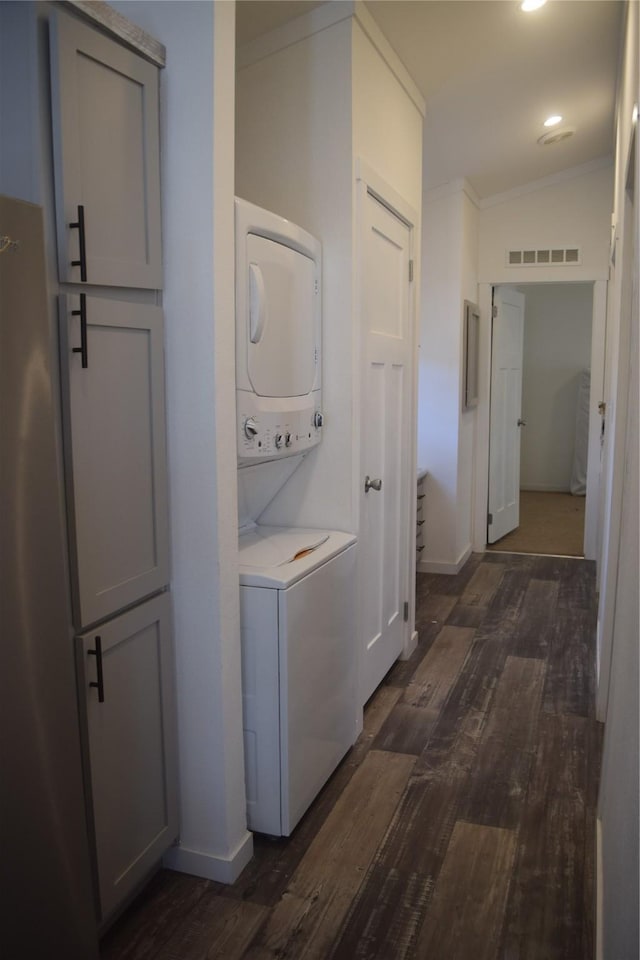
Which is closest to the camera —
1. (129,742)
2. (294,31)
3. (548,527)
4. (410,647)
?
(129,742)

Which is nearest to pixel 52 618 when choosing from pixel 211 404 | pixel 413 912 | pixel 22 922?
pixel 22 922

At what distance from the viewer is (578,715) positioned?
2.99 metres

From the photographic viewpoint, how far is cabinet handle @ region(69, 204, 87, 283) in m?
1.51

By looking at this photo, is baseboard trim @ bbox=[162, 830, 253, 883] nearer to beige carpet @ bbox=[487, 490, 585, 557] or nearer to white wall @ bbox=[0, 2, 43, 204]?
white wall @ bbox=[0, 2, 43, 204]

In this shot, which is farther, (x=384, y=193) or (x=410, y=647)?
(x=410, y=647)

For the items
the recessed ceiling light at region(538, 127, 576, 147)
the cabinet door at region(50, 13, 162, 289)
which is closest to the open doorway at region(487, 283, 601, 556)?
the recessed ceiling light at region(538, 127, 576, 147)

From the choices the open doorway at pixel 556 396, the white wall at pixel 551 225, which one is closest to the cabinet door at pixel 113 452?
the white wall at pixel 551 225

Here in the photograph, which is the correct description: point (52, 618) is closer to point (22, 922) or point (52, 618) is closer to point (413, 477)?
point (22, 922)

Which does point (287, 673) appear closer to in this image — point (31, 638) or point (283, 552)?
point (283, 552)

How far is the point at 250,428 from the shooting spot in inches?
81.6

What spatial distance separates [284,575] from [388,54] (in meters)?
2.09

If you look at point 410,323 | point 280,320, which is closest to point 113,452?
point 280,320

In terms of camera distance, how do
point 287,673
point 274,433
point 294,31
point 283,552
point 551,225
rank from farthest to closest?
point 551,225 < point 294,31 < point 283,552 < point 274,433 < point 287,673

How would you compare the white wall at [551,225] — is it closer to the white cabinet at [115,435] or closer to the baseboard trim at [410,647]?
the baseboard trim at [410,647]
